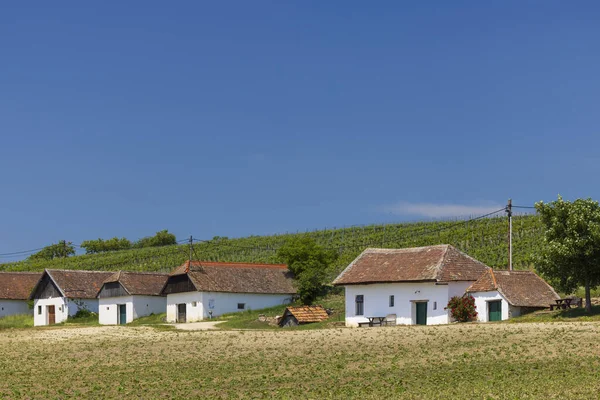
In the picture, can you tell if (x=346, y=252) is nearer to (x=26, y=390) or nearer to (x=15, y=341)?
(x=15, y=341)

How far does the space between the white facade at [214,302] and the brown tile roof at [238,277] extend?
1.44 ft

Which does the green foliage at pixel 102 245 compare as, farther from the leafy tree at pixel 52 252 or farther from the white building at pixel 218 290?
the white building at pixel 218 290

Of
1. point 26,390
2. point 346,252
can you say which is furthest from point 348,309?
point 346,252

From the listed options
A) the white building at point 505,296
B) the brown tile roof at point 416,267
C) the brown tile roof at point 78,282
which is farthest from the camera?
the brown tile roof at point 78,282

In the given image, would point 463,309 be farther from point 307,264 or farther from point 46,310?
point 46,310

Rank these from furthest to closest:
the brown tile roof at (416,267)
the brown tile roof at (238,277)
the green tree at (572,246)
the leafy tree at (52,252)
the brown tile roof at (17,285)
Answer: the leafy tree at (52,252) → the brown tile roof at (17,285) → the brown tile roof at (238,277) → the brown tile roof at (416,267) → the green tree at (572,246)

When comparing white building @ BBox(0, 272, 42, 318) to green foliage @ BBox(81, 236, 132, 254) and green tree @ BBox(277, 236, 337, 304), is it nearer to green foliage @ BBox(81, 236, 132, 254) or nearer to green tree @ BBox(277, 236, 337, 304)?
green tree @ BBox(277, 236, 337, 304)

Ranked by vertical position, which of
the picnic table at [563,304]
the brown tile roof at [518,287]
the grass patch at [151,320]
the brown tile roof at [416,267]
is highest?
the brown tile roof at [416,267]

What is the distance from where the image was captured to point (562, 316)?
155 feet

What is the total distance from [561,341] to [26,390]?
64.6ft

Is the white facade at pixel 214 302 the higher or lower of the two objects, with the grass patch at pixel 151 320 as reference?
higher

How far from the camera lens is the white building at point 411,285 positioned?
53719 mm

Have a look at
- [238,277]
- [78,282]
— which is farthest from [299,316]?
[78,282]

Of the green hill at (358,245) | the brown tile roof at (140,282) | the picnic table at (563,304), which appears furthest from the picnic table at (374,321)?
the brown tile roof at (140,282)
